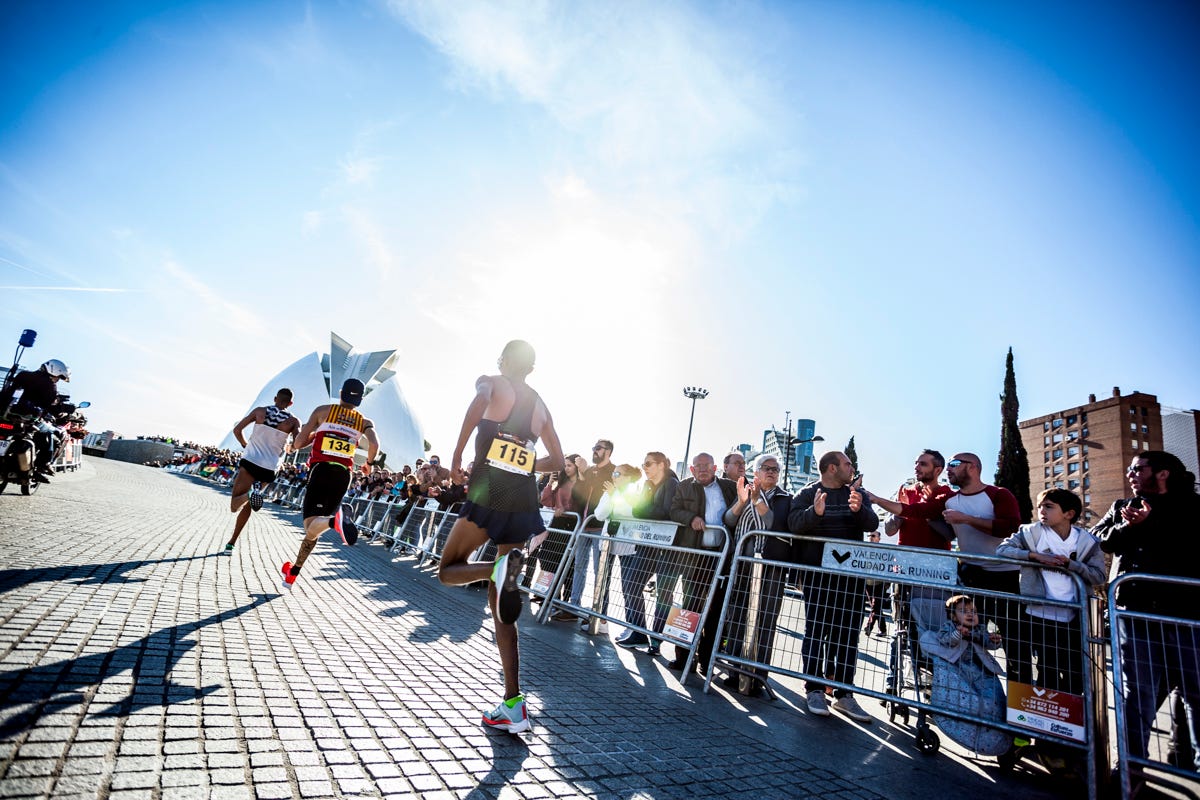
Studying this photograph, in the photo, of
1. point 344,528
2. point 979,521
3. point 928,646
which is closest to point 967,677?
point 928,646

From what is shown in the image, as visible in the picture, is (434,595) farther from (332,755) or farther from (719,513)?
(332,755)

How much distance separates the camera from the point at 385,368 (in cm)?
9506

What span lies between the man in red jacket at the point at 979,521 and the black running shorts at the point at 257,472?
6707 millimetres

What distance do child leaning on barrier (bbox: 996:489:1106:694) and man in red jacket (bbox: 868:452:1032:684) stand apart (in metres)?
0.11

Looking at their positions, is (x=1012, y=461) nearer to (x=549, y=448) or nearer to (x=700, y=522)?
(x=700, y=522)

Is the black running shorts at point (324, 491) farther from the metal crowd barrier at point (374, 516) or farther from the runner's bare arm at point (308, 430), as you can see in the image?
the metal crowd barrier at point (374, 516)

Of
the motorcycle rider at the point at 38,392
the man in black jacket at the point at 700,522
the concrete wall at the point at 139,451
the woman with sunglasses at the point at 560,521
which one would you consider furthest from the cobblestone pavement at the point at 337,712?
the concrete wall at the point at 139,451

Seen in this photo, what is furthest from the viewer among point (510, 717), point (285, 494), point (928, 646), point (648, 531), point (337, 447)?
point (285, 494)

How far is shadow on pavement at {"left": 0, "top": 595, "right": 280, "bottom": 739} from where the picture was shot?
221cm

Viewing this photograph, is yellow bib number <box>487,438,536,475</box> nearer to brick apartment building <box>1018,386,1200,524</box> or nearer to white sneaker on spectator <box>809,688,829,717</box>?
white sneaker on spectator <box>809,688,829,717</box>

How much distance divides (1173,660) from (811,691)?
2.16 m

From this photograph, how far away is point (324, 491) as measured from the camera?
5.64 meters

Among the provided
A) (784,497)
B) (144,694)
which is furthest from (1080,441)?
(144,694)

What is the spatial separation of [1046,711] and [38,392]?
13331 mm
